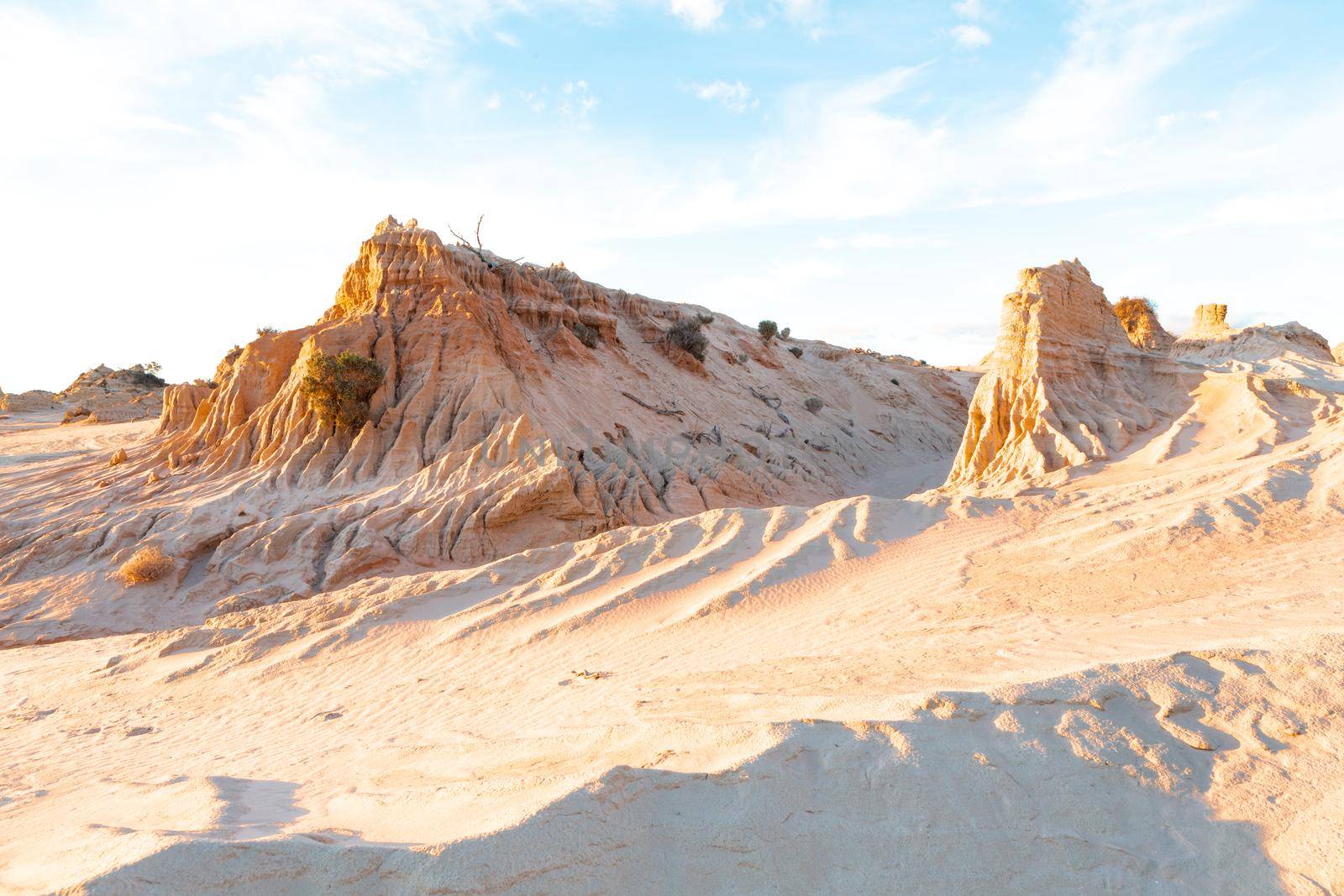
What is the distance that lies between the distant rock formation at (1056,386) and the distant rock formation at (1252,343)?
530cm

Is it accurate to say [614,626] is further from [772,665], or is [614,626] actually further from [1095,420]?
[1095,420]

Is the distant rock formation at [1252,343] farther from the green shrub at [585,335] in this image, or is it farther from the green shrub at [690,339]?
the green shrub at [585,335]

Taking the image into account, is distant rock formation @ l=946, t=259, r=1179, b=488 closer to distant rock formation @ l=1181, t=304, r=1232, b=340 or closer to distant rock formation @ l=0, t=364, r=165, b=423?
distant rock formation @ l=1181, t=304, r=1232, b=340

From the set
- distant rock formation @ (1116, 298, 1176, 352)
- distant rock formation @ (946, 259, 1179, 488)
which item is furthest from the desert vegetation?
distant rock formation @ (946, 259, 1179, 488)

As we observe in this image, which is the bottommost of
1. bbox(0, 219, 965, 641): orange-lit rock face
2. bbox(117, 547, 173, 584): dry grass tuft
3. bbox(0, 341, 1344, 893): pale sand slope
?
bbox(0, 341, 1344, 893): pale sand slope

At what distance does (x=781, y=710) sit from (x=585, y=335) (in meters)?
16.3

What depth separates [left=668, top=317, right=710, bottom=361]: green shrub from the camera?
22.3 m

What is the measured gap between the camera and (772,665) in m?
5.77

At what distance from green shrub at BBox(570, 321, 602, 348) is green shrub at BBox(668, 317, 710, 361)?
3182mm

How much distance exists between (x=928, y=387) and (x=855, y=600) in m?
25.7

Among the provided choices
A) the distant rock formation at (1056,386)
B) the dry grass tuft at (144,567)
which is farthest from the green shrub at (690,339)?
the dry grass tuft at (144,567)

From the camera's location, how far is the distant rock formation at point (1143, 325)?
20.6 m

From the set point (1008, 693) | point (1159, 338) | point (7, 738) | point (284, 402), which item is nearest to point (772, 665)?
Answer: point (1008, 693)

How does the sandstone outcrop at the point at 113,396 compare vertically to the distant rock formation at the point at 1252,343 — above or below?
above
